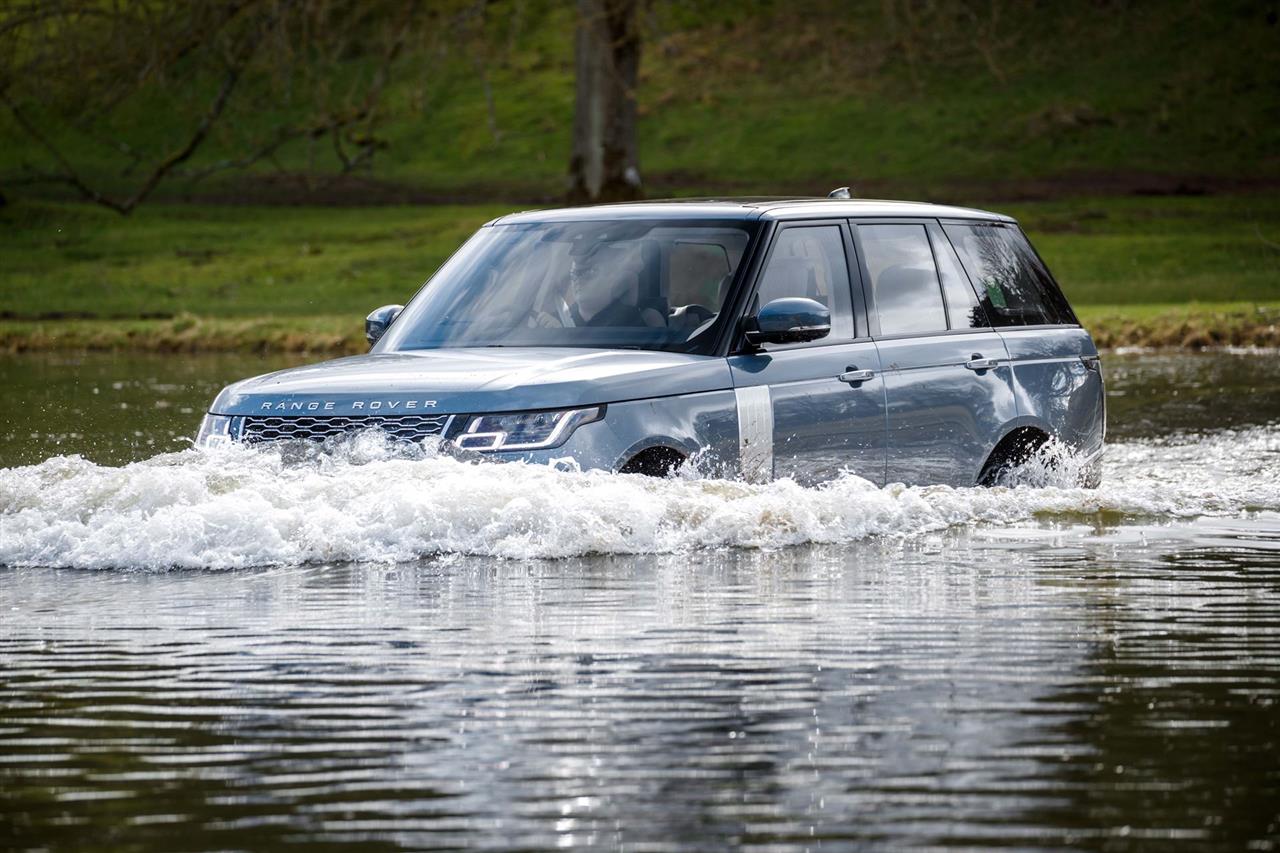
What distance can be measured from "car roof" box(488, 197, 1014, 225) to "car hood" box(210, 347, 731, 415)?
0.94 m

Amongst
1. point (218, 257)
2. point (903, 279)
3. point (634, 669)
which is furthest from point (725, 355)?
point (218, 257)

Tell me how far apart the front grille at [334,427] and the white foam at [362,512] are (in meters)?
0.08

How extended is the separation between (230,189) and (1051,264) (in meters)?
28.8

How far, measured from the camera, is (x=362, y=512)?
9602 millimetres

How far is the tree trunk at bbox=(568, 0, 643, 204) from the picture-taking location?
1559 inches

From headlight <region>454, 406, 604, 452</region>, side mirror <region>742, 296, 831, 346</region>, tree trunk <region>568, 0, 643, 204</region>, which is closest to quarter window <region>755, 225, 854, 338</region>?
side mirror <region>742, 296, 831, 346</region>

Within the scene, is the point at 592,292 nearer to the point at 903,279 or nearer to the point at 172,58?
the point at 903,279

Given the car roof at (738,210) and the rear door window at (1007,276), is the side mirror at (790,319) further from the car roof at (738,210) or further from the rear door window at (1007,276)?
the rear door window at (1007,276)

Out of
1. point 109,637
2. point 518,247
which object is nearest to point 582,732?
point 109,637

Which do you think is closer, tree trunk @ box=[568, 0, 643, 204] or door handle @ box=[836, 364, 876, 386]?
door handle @ box=[836, 364, 876, 386]

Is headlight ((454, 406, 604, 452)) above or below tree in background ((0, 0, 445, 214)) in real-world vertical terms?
below

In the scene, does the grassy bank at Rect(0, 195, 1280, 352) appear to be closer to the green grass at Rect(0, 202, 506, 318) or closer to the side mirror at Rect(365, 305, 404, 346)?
the green grass at Rect(0, 202, 506, 318)

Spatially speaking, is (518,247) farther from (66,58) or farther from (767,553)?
(66,58)

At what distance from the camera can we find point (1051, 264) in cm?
3722
